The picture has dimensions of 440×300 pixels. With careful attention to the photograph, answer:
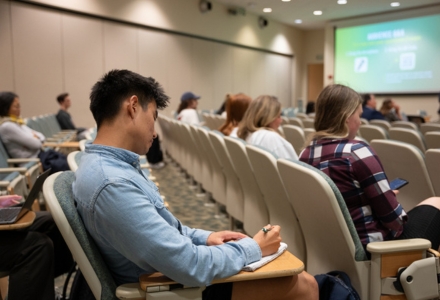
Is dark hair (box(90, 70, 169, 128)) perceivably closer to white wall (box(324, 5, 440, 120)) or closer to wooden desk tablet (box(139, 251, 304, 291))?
wooden desk tablet (box(139, 251, 304, 291))

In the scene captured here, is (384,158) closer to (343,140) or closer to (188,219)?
(343,140)

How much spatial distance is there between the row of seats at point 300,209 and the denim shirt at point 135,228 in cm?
46

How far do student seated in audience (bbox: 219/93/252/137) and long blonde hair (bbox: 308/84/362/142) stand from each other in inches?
69.3

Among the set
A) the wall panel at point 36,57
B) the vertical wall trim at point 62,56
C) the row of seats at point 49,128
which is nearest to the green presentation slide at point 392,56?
the vertical wall trim at point 62,56

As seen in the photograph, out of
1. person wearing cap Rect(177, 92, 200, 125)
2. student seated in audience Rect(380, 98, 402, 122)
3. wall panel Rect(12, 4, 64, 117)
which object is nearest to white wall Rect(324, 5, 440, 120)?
student seated in audience Rect(380, 98, 402, 122)

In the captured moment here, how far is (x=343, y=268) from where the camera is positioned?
1.68 meters

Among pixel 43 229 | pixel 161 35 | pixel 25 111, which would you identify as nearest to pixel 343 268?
pixel 43 229

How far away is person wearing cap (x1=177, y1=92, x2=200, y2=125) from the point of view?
742cm

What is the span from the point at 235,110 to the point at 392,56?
10.4 m

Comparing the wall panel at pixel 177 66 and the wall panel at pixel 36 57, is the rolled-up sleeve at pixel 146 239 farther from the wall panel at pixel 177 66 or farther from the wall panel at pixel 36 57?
the wall panel at pixel 177 66

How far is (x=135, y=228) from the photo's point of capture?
111 centimetres

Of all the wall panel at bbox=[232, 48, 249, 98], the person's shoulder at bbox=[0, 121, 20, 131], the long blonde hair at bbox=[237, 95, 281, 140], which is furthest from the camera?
the wall panel at bbox=[232, 48, 249, 98]

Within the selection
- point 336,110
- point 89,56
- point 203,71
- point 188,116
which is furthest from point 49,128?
point 203,71

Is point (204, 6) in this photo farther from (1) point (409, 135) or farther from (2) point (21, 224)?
(2) point (21, 224)
